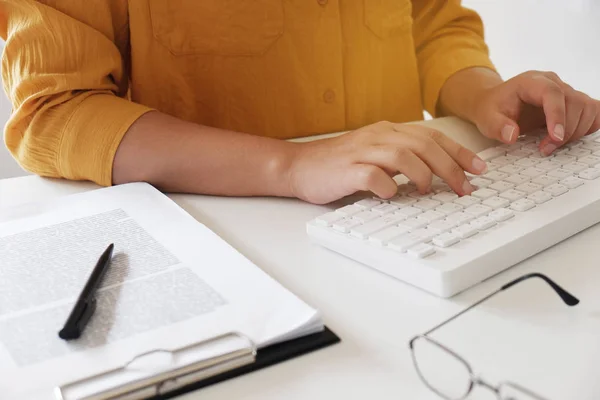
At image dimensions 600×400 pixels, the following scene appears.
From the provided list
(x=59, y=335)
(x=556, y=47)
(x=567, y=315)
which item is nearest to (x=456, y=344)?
(x=567, y=315)

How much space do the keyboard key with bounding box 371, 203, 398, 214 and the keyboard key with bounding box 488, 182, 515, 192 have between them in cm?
11

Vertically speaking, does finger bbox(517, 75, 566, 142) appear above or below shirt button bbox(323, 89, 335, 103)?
above

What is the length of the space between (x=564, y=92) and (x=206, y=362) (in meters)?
0.58

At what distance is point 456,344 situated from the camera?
0.43 metres

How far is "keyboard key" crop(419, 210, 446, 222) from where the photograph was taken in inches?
22.2

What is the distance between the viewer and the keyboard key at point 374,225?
55cm

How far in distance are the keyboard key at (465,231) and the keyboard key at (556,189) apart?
4.7 inches

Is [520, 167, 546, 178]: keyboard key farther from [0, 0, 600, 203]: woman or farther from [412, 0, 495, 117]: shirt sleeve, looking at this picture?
[412, 0, 495, 117]: shirt sleeve

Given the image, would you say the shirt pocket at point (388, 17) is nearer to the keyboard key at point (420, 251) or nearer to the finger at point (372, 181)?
the finger at point (372, 181)

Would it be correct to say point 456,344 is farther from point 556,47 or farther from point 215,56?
point 556,47

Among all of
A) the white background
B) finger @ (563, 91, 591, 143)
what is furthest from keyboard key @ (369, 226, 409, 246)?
the white background

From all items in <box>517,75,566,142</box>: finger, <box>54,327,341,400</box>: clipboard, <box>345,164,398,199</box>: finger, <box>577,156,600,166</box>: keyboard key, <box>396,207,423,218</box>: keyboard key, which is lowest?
<box>54,327,341,400</box>: clipboard

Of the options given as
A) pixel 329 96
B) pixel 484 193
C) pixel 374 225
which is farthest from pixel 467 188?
pixel 329 96

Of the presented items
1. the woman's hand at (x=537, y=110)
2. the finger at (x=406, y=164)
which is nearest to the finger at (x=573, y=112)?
the woman's hand at (x=537, y=110)
